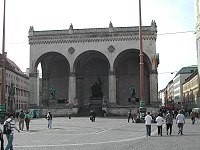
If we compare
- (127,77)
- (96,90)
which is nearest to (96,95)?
(96,90)

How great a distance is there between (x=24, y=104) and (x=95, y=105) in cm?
5103

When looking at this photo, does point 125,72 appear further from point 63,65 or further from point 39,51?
point 39,51

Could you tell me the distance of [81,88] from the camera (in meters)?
66.8

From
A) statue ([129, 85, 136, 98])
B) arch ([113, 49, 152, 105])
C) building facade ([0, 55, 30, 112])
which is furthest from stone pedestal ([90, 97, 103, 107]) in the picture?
building facade ([0, 55, 30, 112])

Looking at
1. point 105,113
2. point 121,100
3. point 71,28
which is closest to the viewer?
point 105,113

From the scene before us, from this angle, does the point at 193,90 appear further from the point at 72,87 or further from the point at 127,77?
the point at 72,87

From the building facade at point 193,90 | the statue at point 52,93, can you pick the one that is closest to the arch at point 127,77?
the statue at point 52,93

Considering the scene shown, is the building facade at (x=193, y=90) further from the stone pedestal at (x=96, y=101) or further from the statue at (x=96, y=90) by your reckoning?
the stone pedestal at (x=96, y=101)

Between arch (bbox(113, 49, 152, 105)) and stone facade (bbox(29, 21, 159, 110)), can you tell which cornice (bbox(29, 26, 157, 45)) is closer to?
stone facade (bbox(29, 21, 159, 110))

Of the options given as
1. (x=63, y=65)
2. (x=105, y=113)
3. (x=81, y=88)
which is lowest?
(x=105, y=113)

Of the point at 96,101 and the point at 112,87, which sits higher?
the point at 112,87

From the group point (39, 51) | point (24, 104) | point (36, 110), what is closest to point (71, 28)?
point (39, 51)

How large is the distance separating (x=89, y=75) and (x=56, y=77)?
6.56 meters

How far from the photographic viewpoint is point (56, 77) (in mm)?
68250
